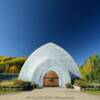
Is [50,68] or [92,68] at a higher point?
[92,68]

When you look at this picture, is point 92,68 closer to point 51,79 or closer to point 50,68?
A: point 50,68

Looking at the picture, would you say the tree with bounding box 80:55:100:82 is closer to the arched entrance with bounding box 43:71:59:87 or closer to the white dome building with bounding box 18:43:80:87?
the white dome building with bounding box 18:43:80:87

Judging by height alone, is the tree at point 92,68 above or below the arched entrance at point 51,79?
above

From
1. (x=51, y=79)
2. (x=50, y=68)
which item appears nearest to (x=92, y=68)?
(x=50, y=68)

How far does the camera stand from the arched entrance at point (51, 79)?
40600mm

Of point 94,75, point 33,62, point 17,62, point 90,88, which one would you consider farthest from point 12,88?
point 17,62

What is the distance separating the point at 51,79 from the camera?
134ft

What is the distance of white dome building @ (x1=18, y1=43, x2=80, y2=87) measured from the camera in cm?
4059

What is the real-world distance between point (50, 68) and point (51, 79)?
1.68 metres

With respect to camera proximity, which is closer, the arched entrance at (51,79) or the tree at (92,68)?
the arched entrance at (51,79)

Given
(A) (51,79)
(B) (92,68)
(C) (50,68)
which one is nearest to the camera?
(A) (51,79)

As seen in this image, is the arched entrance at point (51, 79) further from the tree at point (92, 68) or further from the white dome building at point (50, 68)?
the tree at point (92, 68)

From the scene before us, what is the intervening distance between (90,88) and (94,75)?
2391cm

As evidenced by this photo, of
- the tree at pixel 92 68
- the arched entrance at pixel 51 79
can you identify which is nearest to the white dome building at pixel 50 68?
the arched entrance at pixel 51 79
